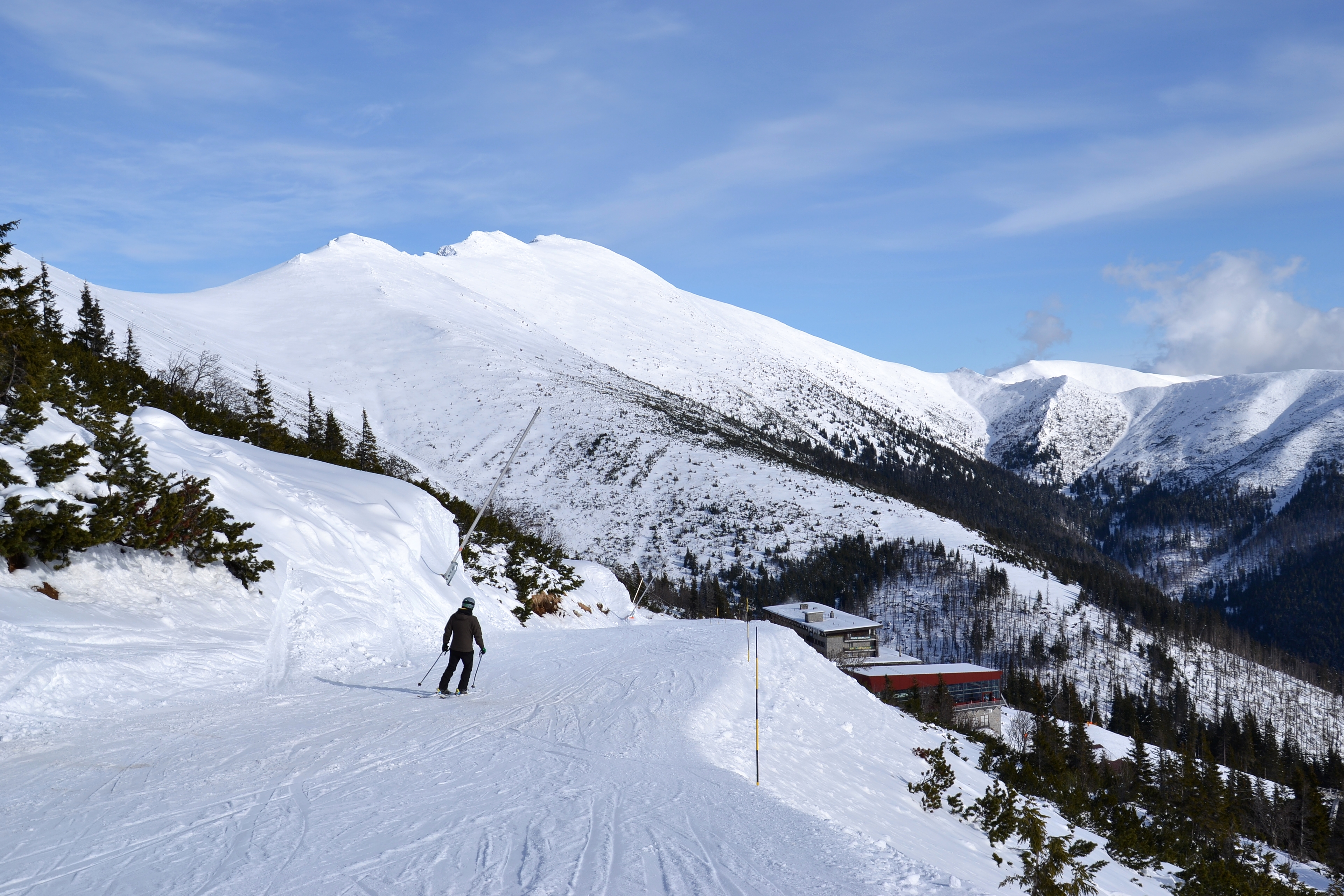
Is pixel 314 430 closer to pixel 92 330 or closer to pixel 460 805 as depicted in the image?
pixel 92 330

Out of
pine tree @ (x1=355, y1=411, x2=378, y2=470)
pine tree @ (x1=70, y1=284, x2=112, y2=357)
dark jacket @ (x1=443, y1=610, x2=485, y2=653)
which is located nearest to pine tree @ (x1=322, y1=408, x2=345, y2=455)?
pine tree @ (x1=355, y1=411, x2=378, y2=470)

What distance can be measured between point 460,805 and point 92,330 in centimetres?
5775

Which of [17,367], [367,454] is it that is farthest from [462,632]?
[367,454]

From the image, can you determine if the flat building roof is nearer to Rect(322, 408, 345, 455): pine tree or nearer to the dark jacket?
Rect(322, 408, 345, 455): pine tree

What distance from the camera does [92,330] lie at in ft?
164

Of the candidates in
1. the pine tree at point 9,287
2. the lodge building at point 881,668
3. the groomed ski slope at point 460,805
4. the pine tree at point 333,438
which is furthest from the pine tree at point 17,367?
the lodge building at point 881,668

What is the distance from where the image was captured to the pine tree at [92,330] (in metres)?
46.2

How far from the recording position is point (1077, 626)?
447 feet

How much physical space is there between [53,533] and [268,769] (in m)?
7.38

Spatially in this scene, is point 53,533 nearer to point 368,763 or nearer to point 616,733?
point 368,763

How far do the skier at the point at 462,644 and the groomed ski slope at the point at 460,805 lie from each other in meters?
0.47

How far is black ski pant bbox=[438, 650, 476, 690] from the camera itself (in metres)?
13.5

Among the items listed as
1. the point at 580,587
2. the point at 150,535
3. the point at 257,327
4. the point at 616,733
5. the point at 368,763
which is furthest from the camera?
the point at 257,327

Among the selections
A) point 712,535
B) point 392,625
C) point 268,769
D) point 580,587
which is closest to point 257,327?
point 712,535
